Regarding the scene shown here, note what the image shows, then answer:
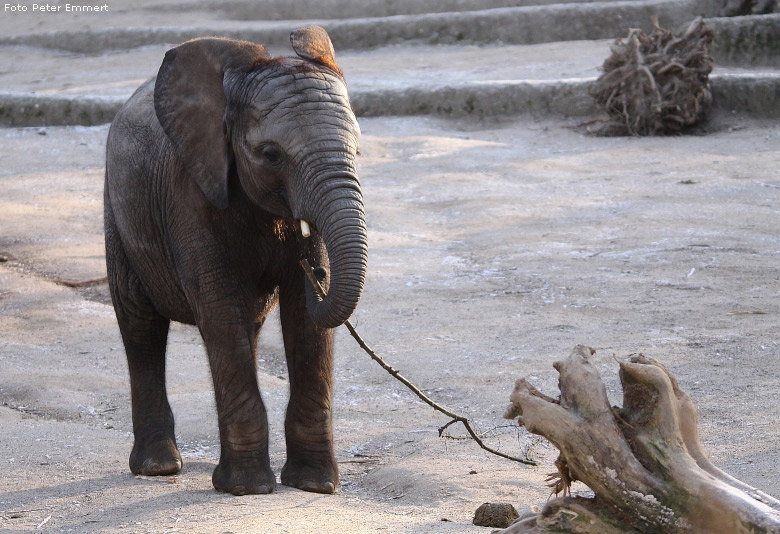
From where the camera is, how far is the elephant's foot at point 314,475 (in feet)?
19.0

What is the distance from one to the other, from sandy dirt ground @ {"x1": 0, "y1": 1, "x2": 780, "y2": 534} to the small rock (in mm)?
111

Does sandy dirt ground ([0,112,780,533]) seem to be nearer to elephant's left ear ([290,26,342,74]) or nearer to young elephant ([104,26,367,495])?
young elephant ([104,26,367,495])

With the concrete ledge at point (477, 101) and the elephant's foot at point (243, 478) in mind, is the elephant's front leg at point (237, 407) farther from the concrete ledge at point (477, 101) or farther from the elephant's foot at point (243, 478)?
the concrete ledge at point (477, 101)

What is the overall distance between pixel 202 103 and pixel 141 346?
1715 millimetres

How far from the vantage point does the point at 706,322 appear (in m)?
8.48

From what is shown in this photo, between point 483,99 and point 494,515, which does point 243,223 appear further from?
point 483,99

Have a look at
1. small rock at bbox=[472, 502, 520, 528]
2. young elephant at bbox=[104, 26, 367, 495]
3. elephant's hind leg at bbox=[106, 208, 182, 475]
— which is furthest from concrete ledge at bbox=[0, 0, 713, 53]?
small rock at bbox=[472, 502, 520, 528]

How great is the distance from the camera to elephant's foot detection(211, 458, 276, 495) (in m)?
5.58

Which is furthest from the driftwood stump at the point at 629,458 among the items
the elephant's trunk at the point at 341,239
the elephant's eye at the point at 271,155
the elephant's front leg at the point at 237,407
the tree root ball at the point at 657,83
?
the tree root ball at the point at 657,83

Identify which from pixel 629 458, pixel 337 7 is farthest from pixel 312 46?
pixel 337 7

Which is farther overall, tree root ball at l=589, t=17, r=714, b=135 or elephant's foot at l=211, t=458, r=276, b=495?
Answer: tree root ball at l=589, t=17, r=714, b=135

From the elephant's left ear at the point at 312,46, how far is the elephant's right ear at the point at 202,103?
173 mm

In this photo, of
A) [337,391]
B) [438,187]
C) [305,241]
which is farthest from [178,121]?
[438,187]

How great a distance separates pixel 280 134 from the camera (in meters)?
5.07
